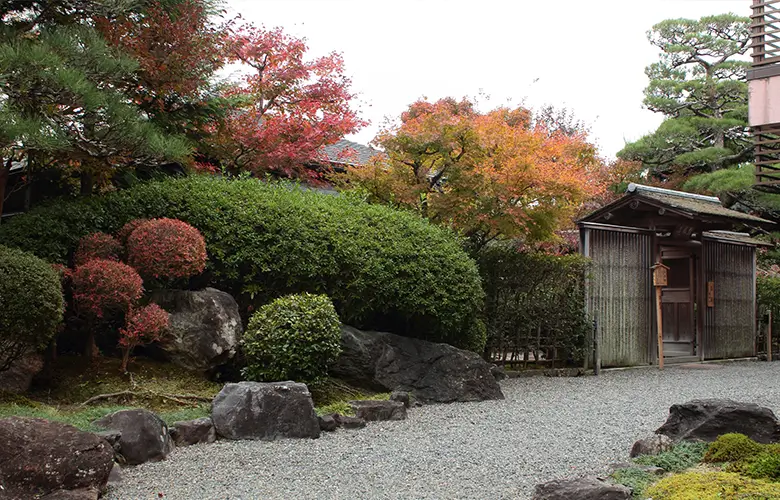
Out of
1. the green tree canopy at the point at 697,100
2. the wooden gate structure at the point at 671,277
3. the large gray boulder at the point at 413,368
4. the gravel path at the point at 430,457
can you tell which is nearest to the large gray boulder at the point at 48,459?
the gravel path at the point at 430,457

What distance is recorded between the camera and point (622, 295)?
11773 millimetres

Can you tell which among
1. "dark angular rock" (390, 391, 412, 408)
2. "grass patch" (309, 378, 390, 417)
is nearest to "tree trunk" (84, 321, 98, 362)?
"grass patch" (309, 378, 390, 417)

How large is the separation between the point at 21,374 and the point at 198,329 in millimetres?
1581

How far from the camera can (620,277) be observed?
38.5 feet

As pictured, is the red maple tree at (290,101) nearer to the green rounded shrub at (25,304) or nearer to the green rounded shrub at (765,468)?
the green rounded shrub at (25,304)

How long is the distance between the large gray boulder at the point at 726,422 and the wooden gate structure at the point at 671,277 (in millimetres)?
6121

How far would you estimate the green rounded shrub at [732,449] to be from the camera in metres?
4.20

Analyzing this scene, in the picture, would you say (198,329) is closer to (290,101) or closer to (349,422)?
(349,422)

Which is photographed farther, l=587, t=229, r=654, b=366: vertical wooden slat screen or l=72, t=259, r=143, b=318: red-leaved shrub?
l=587, t=229, r=654, b=366: vertical wooden slat screen

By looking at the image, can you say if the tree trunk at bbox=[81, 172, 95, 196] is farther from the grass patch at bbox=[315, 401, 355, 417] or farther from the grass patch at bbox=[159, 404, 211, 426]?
the grass patch at bbox=[315, 401, 355, 417]

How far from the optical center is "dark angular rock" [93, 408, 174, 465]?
4.91 m

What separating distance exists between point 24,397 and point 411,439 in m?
3.34

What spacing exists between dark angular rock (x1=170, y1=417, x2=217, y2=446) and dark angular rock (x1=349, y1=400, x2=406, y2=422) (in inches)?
60.1

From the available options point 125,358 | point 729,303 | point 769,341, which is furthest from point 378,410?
point 769,341
